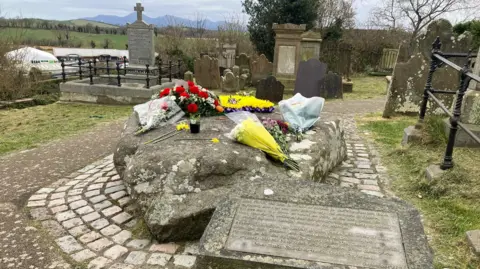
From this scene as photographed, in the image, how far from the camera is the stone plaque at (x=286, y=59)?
14.0m

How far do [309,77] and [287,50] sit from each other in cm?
299

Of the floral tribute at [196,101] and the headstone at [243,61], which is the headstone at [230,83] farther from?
the floral tribute at [196,101]

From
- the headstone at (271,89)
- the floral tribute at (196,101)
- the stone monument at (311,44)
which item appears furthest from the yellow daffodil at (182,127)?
the stone monument at (311,44)

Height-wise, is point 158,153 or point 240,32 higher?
point 240,32

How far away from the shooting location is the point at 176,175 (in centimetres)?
338

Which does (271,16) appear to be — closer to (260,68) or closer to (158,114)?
(260,68)

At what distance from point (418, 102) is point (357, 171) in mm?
4474

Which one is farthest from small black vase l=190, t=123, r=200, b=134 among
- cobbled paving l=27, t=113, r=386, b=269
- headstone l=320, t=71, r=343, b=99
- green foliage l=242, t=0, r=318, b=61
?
green foliage l=242, t=0, r=318, b=61

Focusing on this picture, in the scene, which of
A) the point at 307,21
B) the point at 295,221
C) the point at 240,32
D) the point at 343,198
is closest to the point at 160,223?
the point at 295,221

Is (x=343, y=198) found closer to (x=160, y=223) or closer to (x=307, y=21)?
(x=160, y=223)

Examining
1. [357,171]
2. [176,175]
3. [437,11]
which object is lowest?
[357,171]

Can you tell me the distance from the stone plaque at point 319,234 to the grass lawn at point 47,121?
18.6 ft

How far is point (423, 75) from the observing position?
8195 mm

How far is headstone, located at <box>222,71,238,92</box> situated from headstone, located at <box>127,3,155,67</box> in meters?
2.93
